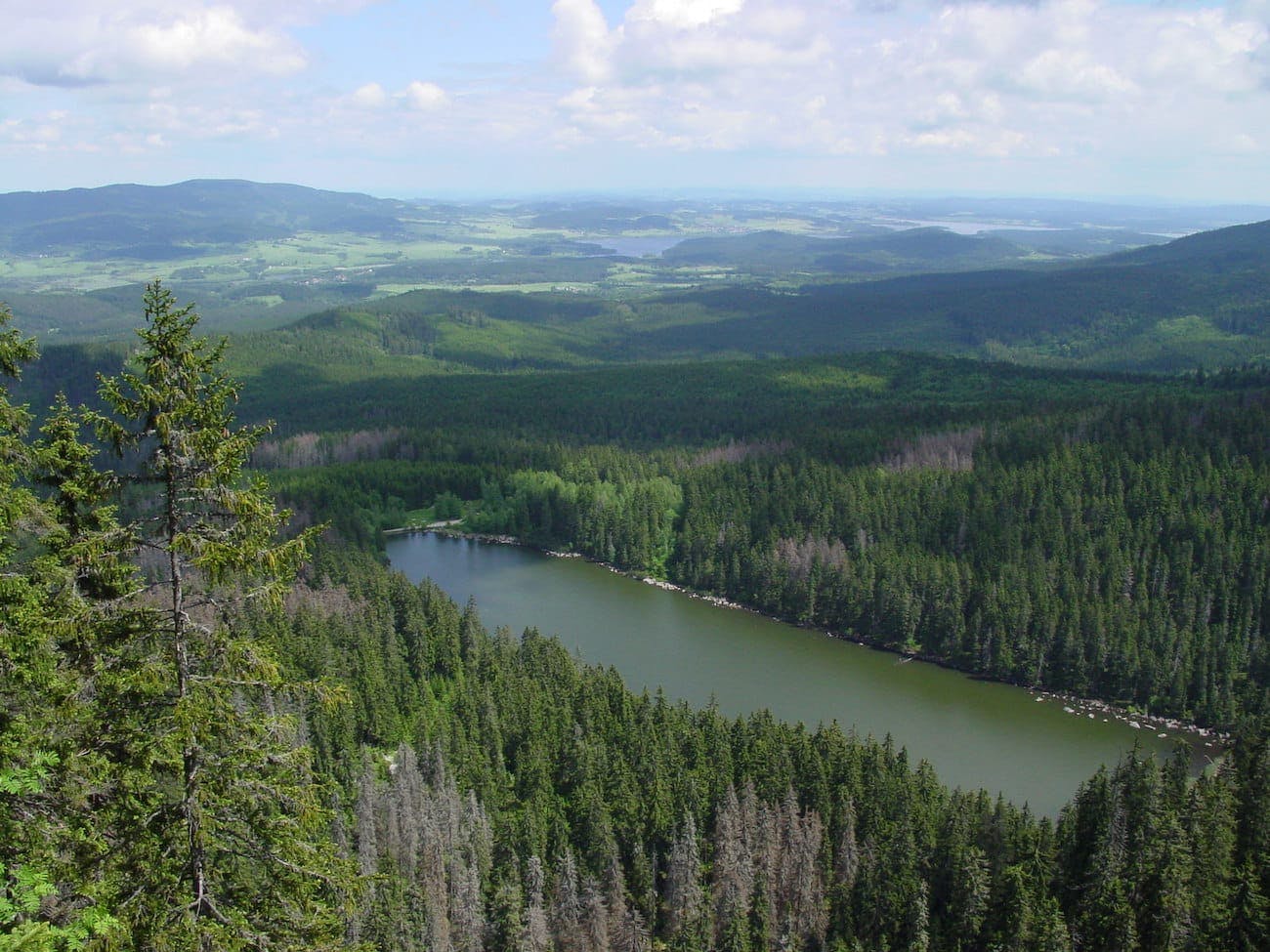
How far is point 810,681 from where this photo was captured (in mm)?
60844

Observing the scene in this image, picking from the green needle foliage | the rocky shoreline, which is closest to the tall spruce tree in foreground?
the green needle foliage

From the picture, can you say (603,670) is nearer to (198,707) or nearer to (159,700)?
(159,700)

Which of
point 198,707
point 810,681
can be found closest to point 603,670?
point 810,681

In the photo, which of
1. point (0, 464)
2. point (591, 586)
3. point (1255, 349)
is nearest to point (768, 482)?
point (591, 586)

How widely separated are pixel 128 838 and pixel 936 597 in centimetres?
6339

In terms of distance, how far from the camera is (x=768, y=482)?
90.8 meters

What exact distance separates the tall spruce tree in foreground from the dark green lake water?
1462 inches

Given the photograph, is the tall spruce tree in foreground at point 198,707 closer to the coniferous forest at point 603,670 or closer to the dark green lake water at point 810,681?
the coniferous forest at point 603,670

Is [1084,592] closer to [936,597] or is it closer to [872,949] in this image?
[936,597]

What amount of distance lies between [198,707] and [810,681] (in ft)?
174

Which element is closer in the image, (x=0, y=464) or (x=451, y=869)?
(x=0, y=464)

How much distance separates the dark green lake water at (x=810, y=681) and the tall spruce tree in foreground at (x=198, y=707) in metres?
37.1

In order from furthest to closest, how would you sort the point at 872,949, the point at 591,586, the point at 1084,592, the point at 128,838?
the point at 591,586 < the point at 1084,592 < the point at 872,949 < the point at 128,838

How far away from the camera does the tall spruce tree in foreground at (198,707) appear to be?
35.9 feet
